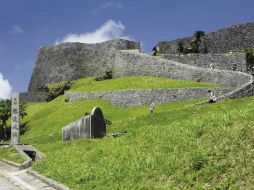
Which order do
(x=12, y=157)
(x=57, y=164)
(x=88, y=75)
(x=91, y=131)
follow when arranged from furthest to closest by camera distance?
1. (x=88, y=75)
2. (x=91, y=131)
3. (x=12, y=157)
4. (x=57, y=164)

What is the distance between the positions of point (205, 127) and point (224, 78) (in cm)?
3721

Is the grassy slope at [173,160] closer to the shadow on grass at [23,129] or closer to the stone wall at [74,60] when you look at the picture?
the shadow on grass at [23,129]

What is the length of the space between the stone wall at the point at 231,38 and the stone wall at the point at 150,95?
924 inches

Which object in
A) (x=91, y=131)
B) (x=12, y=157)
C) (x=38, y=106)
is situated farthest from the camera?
(x=38, y=106)

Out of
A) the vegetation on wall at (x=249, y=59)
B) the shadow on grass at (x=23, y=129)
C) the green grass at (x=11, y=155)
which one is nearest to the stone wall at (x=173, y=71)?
the vegetation on wall at (x=249, y=59)

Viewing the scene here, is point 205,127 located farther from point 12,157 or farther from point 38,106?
point 38,106

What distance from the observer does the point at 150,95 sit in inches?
2044

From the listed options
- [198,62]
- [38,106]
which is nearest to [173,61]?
[198,62]

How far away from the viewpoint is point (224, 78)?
176 ft

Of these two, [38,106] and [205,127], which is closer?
[205,127]

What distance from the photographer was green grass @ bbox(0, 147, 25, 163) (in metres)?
27.8

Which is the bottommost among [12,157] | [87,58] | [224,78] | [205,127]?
[12,157]

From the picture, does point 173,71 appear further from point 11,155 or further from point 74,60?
point 11,155

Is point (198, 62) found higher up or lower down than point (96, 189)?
higher up
